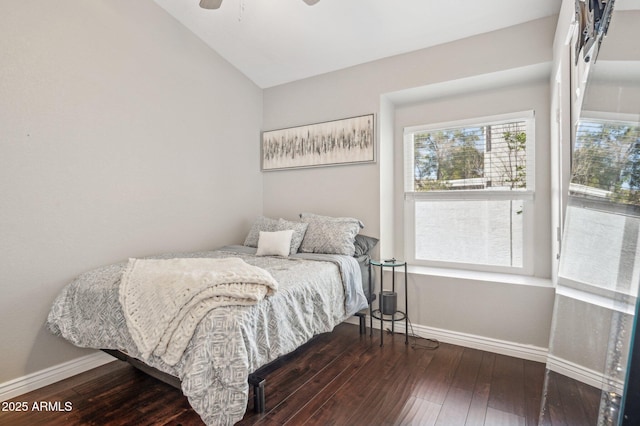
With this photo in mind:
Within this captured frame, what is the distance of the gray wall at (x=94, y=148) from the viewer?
6.65ft

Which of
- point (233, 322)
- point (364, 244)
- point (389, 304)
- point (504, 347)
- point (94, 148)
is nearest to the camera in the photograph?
point (233, 322)

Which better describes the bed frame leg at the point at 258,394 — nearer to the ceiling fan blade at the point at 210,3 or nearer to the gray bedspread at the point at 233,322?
the gray bedspread at the point at 233,322

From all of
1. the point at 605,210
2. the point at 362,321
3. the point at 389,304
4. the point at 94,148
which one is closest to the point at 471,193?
the point at 389,304

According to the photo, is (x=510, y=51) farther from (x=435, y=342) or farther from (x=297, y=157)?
(x=435, y=342)

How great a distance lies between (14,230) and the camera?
6.59 feet

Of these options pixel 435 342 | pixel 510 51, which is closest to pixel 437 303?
pixel 435 342

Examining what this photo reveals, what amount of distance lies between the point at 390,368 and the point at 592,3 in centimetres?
226

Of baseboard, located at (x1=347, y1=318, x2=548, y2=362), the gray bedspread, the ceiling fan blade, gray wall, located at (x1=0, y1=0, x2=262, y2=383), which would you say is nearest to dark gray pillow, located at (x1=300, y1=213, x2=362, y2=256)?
the gray bedspread

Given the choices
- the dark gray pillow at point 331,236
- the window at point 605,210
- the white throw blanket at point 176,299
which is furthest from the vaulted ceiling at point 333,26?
the white throw blanket at point 176,299

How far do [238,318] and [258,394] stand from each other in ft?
1.90

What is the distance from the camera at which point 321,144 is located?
11.4 feet

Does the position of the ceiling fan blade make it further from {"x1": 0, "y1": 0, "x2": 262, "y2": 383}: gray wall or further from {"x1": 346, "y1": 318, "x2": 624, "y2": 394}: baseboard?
{"x1": 346, "y1": 318, "x2": 624, "y2": 394}: baseboard

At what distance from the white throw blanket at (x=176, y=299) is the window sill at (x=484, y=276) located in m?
1.75

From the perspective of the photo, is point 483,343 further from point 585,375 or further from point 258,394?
point 258,394
